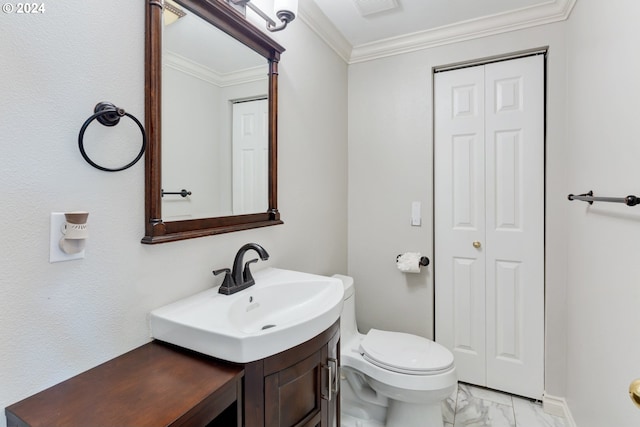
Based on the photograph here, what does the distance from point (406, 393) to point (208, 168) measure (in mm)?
1362

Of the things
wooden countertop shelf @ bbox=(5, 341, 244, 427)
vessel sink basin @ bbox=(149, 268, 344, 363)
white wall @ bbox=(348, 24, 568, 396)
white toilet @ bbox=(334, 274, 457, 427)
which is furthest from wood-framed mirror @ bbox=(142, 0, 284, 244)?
white wall @ bbox=(348, 24, 568, 396)

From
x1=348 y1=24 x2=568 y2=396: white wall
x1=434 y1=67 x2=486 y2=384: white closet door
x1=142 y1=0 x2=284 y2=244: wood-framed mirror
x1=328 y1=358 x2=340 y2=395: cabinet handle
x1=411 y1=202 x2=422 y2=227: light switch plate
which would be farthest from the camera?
x1=411 y1=202 x2=422 y2=227: light switch plate

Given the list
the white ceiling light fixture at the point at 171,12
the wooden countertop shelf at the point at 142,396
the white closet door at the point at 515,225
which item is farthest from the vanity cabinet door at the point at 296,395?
the white closet door at the point at 515,225

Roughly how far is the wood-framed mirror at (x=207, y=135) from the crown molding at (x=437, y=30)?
58 centimetres

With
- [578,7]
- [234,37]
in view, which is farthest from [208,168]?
[578,7]

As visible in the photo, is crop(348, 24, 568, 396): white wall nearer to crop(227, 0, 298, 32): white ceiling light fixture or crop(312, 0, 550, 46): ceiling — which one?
crop(312, 0, 550, 46): ceiling

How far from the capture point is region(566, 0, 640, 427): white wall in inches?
42.2

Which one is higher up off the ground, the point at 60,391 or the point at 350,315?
the point at 60,391

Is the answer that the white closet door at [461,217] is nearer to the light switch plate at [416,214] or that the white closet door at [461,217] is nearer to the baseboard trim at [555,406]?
the light switch plate at [416,214]

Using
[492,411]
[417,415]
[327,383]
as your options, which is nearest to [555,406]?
[492,411]

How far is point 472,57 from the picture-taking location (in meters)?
2.00

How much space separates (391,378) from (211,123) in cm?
142

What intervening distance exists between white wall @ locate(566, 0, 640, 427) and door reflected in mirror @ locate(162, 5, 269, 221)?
139 cm

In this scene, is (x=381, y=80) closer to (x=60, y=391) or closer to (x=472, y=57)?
(x=472, y=57)
